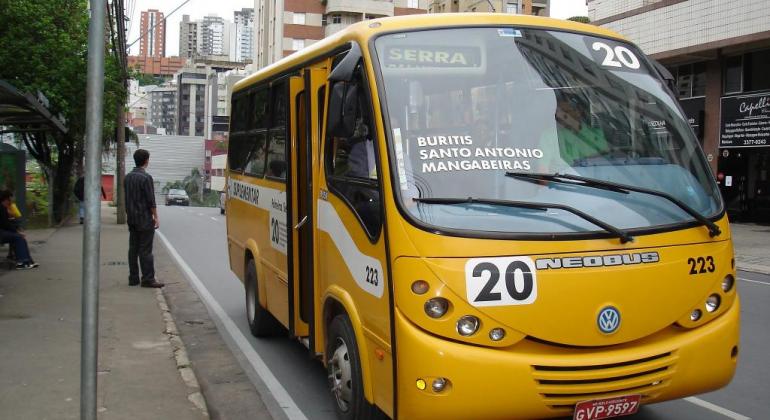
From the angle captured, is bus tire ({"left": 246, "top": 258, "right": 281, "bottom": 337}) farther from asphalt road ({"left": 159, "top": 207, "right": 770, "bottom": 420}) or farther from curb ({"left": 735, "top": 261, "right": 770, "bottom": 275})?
curb ({"left": 735, "top": 261, "right": 770, "bottom": 275})

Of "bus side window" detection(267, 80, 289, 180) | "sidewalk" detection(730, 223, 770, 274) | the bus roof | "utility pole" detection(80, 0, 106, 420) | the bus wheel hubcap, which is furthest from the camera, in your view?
"sidewalk" detection(730, 223, 770, 274)

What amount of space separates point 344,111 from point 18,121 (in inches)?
435

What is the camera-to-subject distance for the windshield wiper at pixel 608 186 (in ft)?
14.1

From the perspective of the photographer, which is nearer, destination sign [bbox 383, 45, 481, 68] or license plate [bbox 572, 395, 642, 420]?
license plate [bbox 572, 395, 642, 420]

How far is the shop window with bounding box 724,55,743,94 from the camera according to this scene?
23656 millimetres

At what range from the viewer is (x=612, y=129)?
4.68 m

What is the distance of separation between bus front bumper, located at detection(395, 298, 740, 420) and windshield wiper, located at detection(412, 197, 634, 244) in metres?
0.61

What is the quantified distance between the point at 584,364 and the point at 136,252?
28.6 feet

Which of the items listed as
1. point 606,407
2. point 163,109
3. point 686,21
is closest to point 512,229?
point 606,407

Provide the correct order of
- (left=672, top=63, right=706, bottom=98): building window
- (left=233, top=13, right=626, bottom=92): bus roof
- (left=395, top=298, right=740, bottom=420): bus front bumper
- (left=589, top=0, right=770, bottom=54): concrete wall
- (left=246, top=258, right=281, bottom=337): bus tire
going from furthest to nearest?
(left=672, top=63, right=706, bottom=98): building window, (left=589, top=0, right=770, bottom=54): concrete wall, (left=246, top=258, right=281, bottom=337): bus tire, (left=233, top=13, right=626, bottom=92): bus roof, (left=395, top=298, right=740, bottom=420): bus front bumper

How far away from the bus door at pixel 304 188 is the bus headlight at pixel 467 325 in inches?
74.1

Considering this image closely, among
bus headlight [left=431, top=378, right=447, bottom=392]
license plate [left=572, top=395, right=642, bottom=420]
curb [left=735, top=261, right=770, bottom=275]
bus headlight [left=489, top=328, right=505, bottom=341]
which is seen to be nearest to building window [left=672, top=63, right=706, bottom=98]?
curb [left=735, top=261, right=770, bottom=275]

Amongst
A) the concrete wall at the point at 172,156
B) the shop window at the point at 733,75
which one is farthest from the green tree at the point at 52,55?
the concrete wall at the point at 172,156

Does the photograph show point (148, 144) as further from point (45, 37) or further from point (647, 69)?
point (647, 69)
